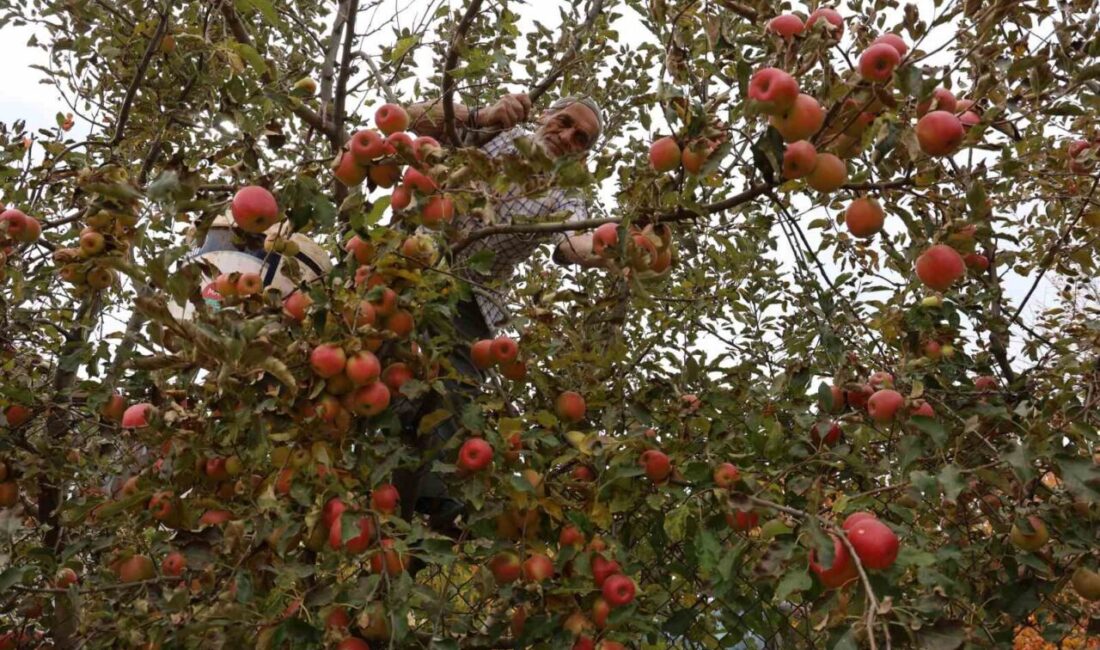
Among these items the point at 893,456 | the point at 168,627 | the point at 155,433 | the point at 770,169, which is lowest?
the point at 168,627

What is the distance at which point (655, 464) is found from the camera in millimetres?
2018

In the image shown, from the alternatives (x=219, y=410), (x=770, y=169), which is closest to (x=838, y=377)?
(x=770, y=169)

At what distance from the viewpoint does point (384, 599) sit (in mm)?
1807

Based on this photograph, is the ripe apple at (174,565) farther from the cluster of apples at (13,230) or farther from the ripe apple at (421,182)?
the ripe apple at (421,182)

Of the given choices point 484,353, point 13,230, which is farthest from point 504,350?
point 13,230

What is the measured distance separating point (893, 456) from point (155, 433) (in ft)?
6.46

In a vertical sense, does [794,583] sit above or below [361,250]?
below

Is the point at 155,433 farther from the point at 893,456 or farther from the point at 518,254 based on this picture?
the point at 893,456

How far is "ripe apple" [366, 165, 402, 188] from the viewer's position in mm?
1850

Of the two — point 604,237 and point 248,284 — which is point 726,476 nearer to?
point 604,237

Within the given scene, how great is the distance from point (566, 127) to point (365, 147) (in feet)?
4.60

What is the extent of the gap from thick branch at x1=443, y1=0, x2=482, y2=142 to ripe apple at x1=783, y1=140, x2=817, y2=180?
3.58 ft

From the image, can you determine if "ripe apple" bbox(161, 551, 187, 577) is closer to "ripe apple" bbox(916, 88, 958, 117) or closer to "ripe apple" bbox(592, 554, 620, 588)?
"ripe apple" bbox(592, 554, 620, 588)

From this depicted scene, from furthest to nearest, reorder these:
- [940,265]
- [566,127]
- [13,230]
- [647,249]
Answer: [566,127]
[13,230]
[940,265]
[647,249]
